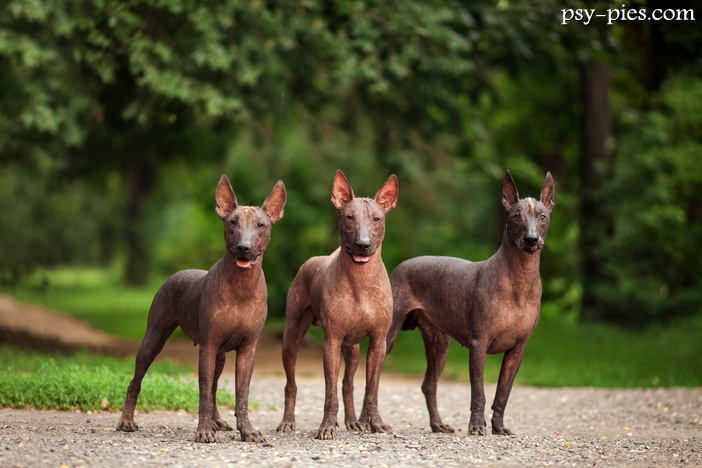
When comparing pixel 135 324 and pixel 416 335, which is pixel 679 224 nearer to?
pixel 416 335

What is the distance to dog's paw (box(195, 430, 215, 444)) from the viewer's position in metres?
6.94

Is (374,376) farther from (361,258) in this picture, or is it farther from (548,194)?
(548,194)

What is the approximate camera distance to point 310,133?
2034cm

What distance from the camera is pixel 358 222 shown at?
7.19 metres

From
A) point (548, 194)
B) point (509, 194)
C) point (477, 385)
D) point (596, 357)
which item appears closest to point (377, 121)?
point (596, 357)

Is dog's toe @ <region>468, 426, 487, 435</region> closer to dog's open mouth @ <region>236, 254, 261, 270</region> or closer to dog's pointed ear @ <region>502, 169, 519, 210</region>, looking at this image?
dog's pointed ear @ <region>502, 169, 519, 210</region>

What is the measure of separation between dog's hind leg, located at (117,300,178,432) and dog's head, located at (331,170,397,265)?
76.1 inches

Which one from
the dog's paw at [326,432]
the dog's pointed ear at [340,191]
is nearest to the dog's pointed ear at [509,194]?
the dog's pointed ear at [340,191]

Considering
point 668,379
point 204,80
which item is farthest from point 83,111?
point 668,379

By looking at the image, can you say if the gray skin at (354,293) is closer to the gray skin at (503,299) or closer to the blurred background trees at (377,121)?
the gray skin at (503,299)

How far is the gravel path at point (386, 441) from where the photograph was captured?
247 inches

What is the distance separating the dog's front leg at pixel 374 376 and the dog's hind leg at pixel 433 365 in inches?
44.9

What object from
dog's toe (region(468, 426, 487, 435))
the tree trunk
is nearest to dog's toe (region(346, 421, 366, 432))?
dog's toe (region(468, 426, 487, 435))

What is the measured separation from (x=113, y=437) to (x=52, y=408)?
2403mm
